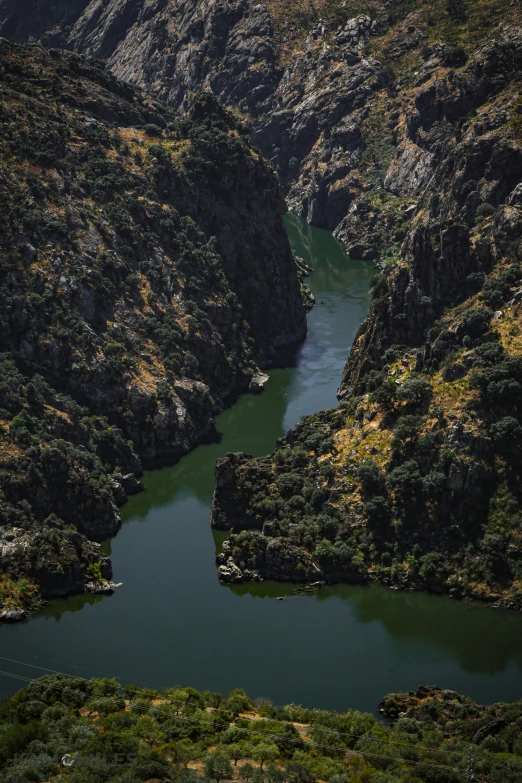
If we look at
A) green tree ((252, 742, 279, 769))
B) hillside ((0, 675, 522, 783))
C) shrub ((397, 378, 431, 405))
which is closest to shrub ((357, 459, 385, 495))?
shrub ((397, 378, 431, 405))

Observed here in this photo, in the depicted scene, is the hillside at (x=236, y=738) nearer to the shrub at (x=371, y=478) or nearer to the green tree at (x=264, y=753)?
the green tree at (x=264, y=753)

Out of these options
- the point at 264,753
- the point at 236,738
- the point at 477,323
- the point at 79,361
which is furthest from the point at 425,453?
the point at 264,753

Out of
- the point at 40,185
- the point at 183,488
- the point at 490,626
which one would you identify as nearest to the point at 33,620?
the point at 183,488

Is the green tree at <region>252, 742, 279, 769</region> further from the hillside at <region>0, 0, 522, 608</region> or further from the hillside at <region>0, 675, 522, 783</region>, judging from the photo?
the hillside at <region>0, 0, 522, 608</region>

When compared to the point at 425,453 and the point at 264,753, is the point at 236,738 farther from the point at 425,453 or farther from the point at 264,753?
the point at 425,453

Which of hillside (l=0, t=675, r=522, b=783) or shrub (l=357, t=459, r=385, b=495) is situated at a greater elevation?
shrub (l=357, t=459, r=385, b=495)

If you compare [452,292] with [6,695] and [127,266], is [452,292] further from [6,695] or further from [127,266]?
[6,695]
